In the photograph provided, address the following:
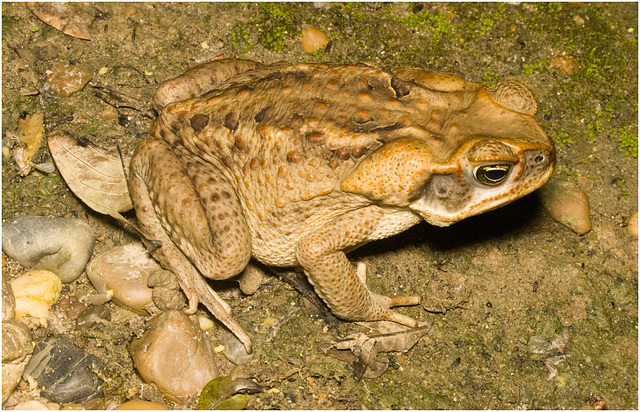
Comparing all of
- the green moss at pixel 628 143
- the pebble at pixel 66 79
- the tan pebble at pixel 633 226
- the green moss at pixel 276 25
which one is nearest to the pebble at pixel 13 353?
the pebble at pixel 66 79

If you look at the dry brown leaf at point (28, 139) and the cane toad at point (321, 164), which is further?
the dry brown leaf at point (28, 139)

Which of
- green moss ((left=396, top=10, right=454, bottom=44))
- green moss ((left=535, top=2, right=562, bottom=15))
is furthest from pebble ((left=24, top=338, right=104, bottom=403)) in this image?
green moss ((left=535, top=2, right=562, bottom=15))

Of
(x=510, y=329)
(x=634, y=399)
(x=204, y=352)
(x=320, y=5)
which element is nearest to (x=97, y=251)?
(x=204, y=352)

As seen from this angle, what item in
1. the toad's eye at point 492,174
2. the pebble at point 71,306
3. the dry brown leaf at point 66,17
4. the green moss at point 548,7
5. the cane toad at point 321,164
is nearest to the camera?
the toad's eye at point 492,174

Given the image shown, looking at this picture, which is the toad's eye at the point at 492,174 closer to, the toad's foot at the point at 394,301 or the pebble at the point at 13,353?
the toad's foot at the point at 394,301

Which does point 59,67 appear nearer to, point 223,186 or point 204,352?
point 223,186

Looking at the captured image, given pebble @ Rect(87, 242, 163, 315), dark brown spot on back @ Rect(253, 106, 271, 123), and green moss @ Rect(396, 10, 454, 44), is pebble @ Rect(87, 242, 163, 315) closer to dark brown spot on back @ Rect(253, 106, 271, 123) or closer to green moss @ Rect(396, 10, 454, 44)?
dark brown spot on back @ Rect(253, 106, 271, 123)

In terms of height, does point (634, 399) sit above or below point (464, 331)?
below
